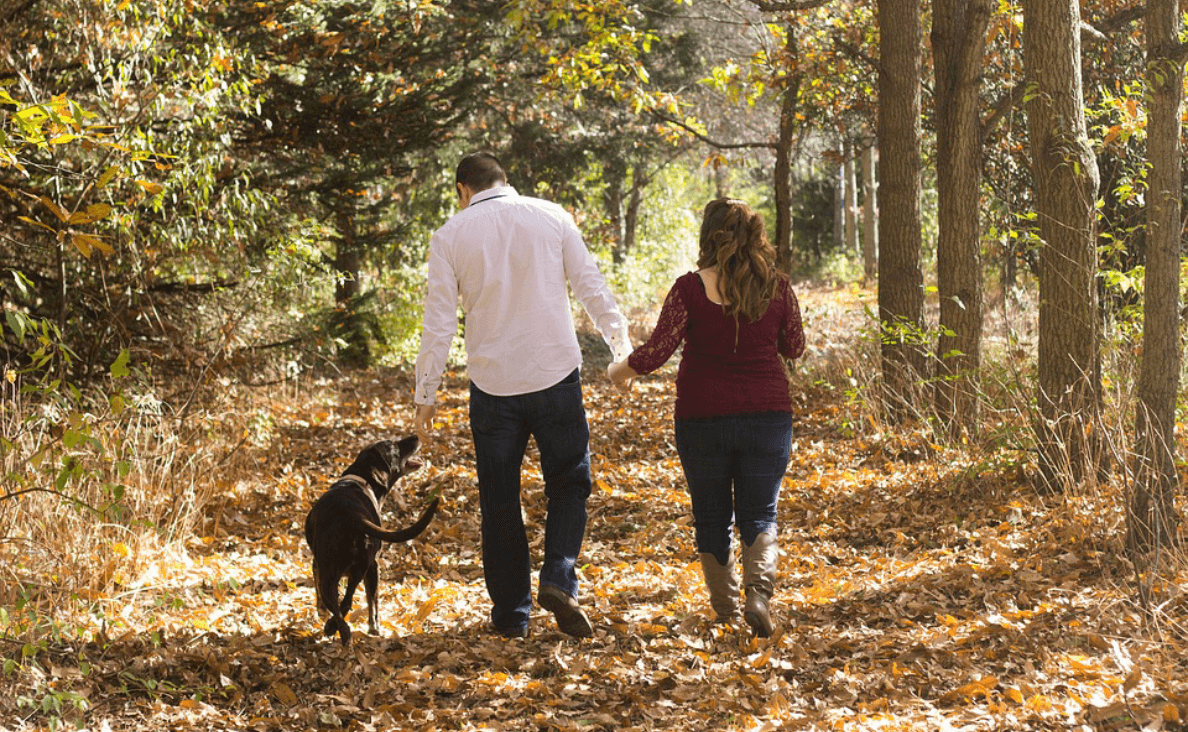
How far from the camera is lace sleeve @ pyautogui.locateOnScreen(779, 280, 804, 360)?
471cm

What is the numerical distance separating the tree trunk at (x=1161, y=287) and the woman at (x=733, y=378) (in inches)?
75.2

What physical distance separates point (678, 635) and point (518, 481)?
43.1 inches

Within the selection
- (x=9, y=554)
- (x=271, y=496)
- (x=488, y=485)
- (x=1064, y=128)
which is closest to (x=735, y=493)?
(x=488, y=485)

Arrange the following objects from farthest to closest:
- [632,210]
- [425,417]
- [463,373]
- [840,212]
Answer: [840,212] < [632,210] < [463,373] < [425,417]

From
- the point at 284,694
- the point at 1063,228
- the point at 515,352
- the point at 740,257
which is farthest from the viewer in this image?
the point at 1063,228

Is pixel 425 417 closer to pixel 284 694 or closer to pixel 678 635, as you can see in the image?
pixel 284 694

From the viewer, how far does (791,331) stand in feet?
15.6

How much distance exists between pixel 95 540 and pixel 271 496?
243cm

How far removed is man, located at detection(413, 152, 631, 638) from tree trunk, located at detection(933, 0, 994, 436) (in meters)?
4.84

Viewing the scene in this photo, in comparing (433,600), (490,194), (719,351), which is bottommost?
(433,600)

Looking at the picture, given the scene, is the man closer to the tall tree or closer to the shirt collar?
the shirt collar

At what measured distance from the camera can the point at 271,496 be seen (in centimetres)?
824

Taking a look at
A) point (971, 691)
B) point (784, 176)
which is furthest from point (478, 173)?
point (784, 176)

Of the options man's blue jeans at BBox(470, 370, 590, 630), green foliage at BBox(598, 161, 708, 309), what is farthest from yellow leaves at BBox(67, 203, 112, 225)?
green foliage at BBox(598, 161, 708, 309)
